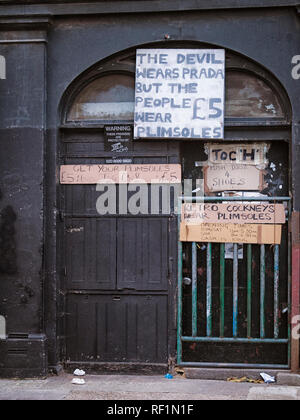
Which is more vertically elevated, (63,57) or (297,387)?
(63,57)

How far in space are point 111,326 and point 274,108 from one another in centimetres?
329

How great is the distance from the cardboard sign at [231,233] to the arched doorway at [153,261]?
11 centimetres

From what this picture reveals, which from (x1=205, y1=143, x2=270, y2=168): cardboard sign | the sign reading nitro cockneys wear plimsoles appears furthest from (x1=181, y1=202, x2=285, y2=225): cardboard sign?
the sign reading nitro cockneys wear plimsoles

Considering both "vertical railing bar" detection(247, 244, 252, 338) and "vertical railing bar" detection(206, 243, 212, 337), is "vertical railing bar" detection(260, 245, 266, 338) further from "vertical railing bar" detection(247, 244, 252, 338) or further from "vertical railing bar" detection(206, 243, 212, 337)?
"vertical railing bar" detection(206, 243, 212, 337)

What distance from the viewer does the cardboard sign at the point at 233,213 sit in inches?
278

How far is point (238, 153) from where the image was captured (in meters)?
7.17

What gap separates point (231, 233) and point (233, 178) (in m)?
0.67

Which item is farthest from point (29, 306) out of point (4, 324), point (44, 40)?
point (44, 40)

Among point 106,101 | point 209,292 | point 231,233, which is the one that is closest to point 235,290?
point 209,292

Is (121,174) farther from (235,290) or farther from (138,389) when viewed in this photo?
(138,389)

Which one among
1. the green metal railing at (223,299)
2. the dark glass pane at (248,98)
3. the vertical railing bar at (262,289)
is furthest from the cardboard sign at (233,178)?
the vertical railing bar at (262,289)

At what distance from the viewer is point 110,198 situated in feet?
23.7

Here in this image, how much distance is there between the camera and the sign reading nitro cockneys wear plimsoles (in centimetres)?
701

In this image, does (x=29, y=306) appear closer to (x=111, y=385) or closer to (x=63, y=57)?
(x=111, y=385)
